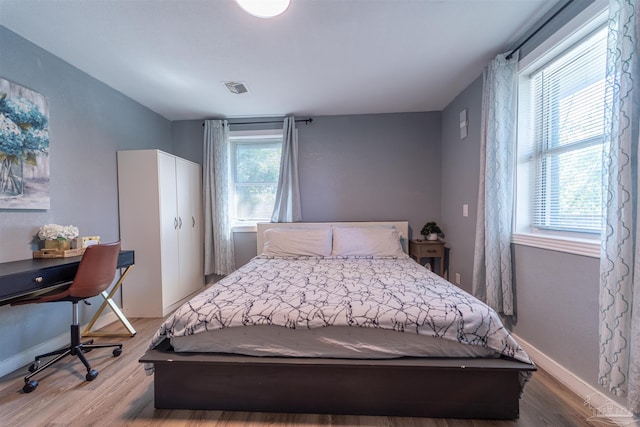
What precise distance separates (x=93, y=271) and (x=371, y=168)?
2.92 m

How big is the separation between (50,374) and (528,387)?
10.1ft

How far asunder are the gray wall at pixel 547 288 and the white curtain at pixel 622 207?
242 mm

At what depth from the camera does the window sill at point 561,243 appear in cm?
138

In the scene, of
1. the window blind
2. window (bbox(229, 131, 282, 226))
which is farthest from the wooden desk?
the window blind

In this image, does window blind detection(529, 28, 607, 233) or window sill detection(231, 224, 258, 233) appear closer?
window blind detection(529, 28, 607, 233)

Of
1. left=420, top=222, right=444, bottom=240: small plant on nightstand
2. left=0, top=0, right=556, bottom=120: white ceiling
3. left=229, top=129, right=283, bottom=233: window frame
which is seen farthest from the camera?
left=229, top=129, right=283, bottom=233: window frame

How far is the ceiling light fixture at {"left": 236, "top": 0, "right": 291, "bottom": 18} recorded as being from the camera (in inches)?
53.8

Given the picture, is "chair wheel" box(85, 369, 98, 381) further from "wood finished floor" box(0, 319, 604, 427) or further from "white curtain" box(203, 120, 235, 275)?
"white curtain" box(203, 120, 235, 275)

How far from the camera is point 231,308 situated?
4.43 feet

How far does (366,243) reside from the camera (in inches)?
107

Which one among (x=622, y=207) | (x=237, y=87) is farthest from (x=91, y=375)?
(x=622, y=207)

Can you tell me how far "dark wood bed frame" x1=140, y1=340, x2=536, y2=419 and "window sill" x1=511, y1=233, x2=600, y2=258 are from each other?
735mm

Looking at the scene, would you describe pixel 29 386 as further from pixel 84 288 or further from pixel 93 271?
pixel 93 271

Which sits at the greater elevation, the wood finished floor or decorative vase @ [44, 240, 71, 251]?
decorative vase @ [44, 240, 71, 251]
